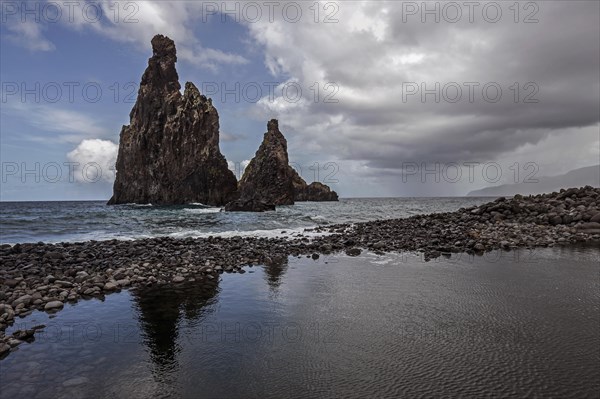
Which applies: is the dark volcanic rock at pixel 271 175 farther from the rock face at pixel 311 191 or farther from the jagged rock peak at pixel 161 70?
the rock face at pixel 311 191

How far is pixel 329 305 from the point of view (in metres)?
9.89

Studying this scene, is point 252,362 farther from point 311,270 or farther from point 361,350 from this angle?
point 311,270

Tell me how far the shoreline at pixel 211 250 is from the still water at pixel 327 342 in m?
1.34

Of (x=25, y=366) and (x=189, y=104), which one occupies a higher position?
(x=189, y=104)

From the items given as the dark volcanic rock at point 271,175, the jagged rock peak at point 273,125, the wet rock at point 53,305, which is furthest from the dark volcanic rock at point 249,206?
the jagged rock peak at point 273,125

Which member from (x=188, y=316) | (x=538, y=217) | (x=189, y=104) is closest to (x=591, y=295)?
(x=188, y=316)

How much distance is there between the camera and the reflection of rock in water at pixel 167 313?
6.66 metres

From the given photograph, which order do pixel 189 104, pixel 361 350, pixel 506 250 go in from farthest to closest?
1. pixel 189 104
2. pixel 506 250
3. pixel 361 350

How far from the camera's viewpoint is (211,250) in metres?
19.3

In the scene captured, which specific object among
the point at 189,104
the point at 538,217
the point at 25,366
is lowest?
the point at 25,366

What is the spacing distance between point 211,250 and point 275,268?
5.48 m

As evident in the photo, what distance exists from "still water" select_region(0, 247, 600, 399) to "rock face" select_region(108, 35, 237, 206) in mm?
105683

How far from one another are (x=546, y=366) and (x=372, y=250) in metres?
13.7

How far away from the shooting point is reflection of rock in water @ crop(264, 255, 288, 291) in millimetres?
12616
